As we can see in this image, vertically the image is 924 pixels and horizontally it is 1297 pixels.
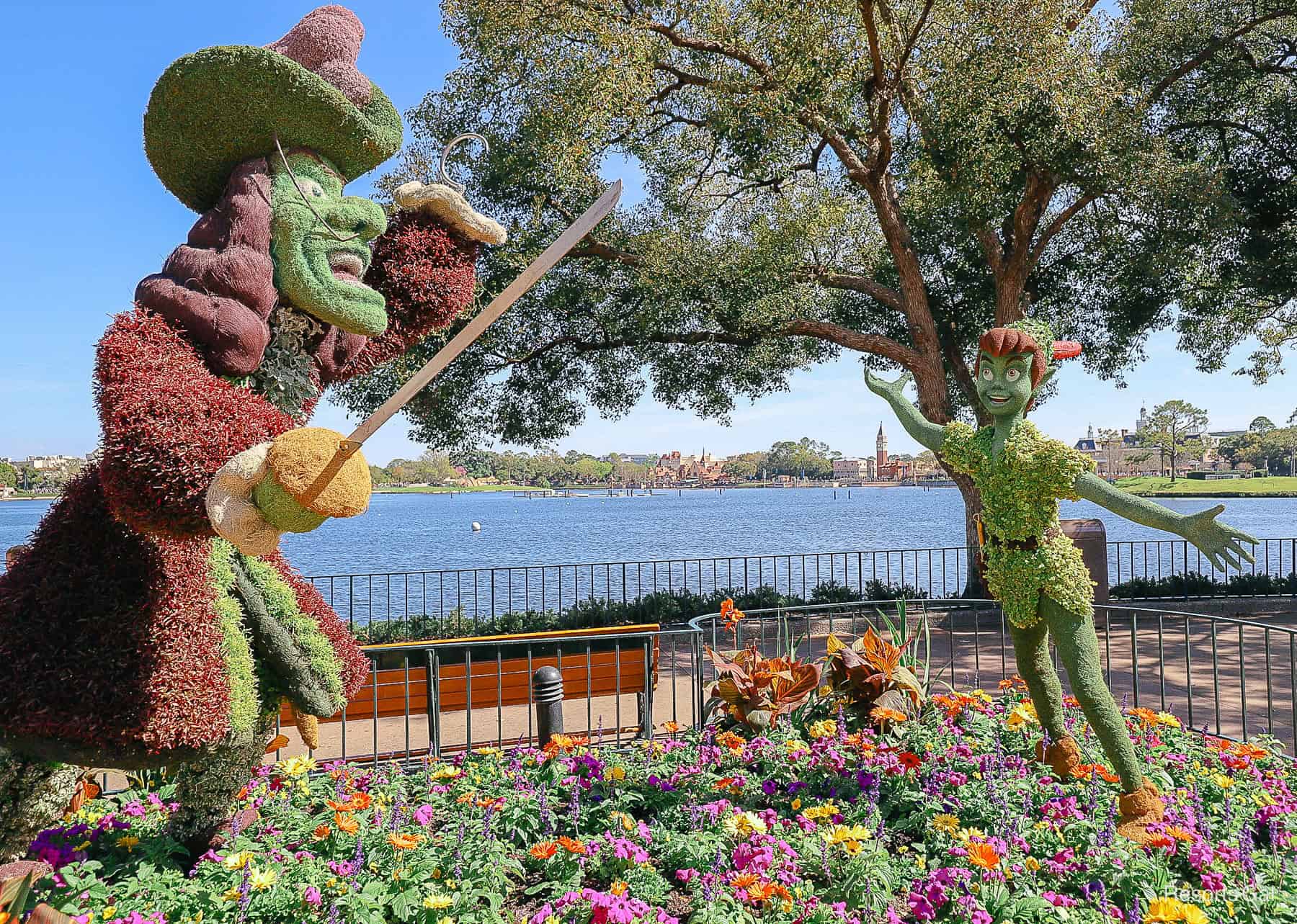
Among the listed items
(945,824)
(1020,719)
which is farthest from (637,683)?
(945,824)

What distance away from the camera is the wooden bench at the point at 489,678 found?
525 cm

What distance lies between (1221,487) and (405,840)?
3648 inches

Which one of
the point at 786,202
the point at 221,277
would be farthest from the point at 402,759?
the point at 786,202

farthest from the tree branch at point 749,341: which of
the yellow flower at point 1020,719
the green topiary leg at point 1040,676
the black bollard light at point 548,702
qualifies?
the green topiary leg at point 1040,676

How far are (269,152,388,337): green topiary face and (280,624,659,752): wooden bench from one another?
9.02ft

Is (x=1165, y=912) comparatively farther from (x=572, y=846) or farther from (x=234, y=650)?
(x=234, y=650)

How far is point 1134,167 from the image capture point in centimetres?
848

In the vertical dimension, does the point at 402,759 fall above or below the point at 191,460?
below

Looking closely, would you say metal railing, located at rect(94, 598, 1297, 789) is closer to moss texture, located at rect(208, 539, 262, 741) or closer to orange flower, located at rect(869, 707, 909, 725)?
orange flower, located at rect(869, 707, 909, 725)

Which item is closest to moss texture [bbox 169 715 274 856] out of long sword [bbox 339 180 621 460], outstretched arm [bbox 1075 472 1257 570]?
long sword [bbox 339 180 621 460]

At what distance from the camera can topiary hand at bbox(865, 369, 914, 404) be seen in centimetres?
458

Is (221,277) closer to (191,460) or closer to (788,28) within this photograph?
(191,460)

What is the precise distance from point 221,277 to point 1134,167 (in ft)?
29.7

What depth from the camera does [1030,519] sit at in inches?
152
